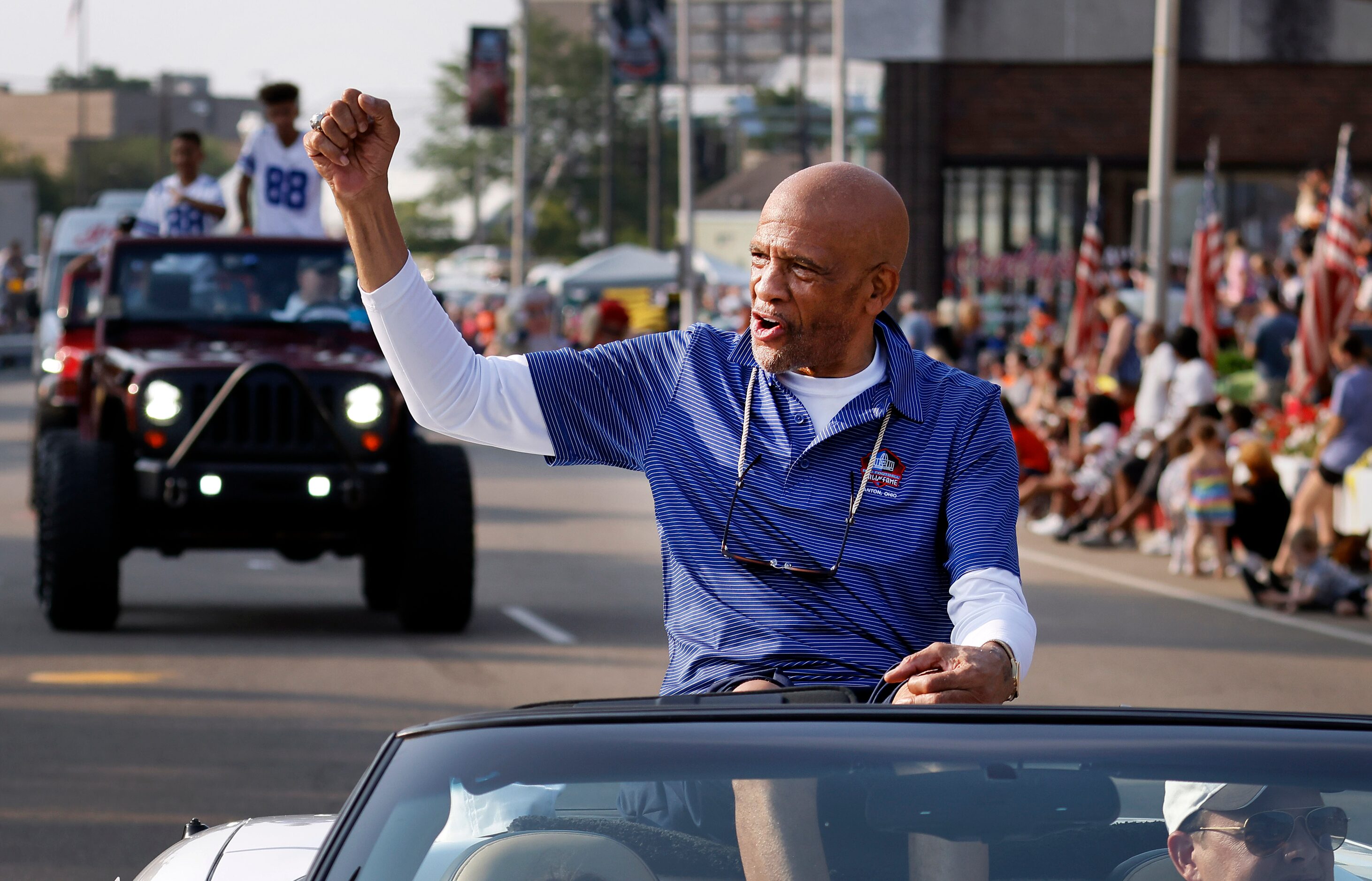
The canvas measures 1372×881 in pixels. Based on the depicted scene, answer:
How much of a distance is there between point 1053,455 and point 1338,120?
1847 cm

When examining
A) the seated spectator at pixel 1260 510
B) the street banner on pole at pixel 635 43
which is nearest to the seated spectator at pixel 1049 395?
the seated spectator at pixel 1260 510

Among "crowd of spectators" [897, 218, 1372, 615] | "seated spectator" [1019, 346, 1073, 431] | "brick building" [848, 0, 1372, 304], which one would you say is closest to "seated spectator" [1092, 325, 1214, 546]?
"crowd of spectators" [897, 218, 1372, 615]

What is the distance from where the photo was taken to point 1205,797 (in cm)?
247

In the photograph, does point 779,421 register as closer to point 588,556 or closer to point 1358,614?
point 1358,614

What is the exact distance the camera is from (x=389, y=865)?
2406mm

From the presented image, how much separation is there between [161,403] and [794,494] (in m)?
7.99

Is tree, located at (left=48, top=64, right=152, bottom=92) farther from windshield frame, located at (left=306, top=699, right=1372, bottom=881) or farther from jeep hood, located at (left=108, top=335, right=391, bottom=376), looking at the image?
windshield frame, located at (left=306, top=699, right=1372, bottom=881)

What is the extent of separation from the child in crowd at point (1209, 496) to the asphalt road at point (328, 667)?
0.34 meters

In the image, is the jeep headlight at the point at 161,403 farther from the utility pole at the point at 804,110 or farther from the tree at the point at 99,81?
the tree at the point at 99,81

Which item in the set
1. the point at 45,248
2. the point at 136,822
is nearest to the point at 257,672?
the point at 136,822

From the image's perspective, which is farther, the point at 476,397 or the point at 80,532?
the point at 80,532

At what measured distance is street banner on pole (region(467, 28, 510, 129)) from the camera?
46312mm

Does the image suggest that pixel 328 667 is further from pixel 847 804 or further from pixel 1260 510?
pixel 847 804

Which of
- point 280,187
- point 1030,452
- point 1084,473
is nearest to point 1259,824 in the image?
point 280,187
